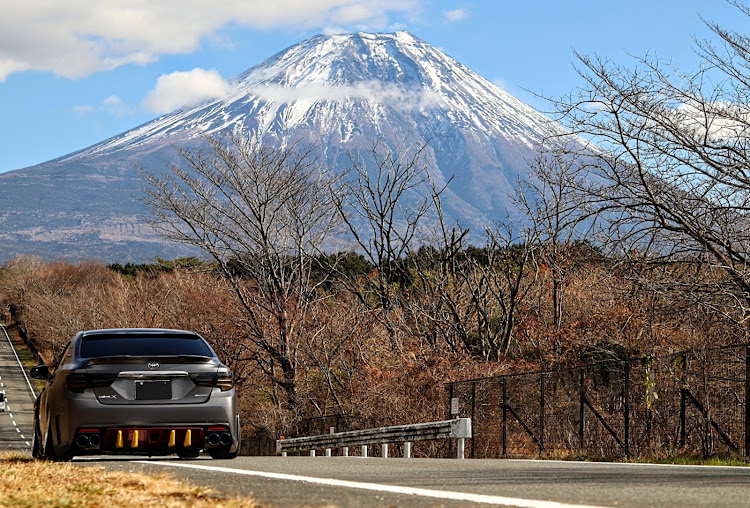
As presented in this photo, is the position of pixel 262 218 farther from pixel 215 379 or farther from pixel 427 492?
pixel 427 492

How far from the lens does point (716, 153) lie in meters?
18.3

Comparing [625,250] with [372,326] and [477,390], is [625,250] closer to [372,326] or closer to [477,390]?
[477,390]

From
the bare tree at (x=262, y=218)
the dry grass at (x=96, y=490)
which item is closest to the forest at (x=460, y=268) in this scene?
the bare tree at (x=262, y=218)

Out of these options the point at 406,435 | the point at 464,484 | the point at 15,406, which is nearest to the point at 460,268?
the point at 406,435

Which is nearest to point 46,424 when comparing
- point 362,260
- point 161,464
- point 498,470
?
point 161,464

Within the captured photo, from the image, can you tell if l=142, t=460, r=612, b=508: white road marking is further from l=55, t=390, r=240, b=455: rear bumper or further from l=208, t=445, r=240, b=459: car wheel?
l=208, t=445, r=240, b=459: car wheel

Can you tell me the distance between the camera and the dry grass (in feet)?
22.4

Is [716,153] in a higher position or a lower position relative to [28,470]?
higher

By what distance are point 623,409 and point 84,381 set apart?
11.5 m

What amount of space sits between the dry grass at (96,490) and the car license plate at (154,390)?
5.67 feet

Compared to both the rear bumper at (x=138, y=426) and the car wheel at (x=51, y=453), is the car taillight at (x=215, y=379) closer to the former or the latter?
the rear bumper at (x=138, y=426)

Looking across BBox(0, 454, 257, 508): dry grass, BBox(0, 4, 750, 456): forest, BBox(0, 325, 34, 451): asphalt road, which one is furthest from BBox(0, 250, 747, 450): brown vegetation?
BBox(0, 325, 34, 451): asphalt road

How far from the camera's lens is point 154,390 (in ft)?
39.1

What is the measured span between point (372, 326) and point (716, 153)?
1298 inches
